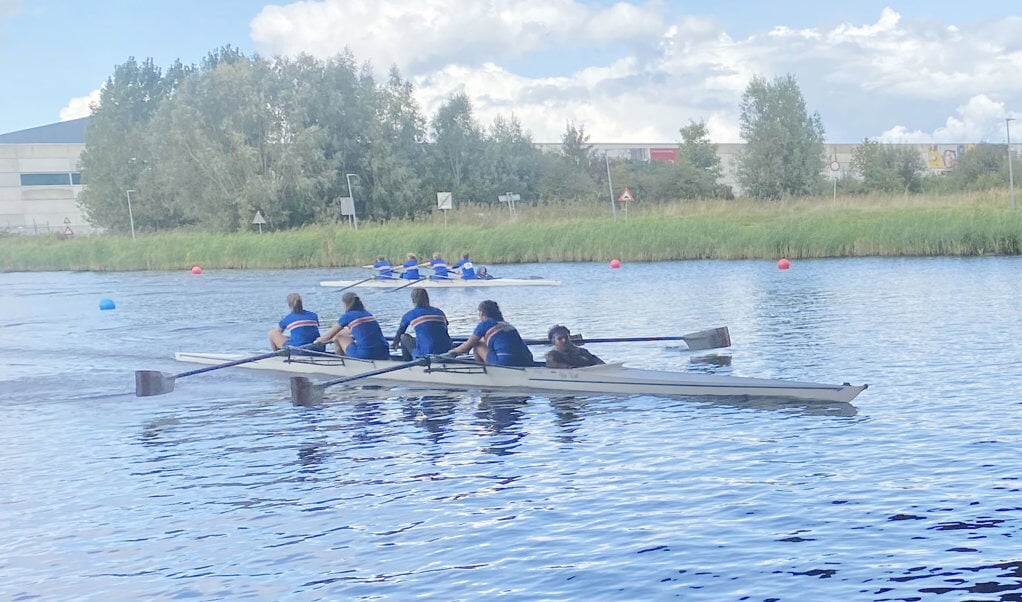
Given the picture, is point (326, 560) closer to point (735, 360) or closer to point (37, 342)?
point (735, 360)

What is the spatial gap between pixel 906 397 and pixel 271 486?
24.7ft

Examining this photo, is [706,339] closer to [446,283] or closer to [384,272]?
[446,283]

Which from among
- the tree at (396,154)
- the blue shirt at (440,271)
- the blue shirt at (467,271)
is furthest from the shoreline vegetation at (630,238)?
the blue shirt at (467,271)

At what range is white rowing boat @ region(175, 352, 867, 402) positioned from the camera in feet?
44.8

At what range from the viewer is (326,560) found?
341 inches

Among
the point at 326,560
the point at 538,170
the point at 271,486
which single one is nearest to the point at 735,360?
the point at 271,486

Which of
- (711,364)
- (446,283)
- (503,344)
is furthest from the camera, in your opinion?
(446,283)

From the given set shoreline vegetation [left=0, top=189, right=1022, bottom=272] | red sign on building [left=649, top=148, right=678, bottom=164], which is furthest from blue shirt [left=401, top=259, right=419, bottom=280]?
red sign on building [left=649, top=148, right=678, bottom=164]

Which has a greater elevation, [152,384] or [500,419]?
[152,384]

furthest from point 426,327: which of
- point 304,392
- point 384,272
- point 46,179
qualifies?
point 46,179

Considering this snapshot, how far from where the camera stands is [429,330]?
53.1ft

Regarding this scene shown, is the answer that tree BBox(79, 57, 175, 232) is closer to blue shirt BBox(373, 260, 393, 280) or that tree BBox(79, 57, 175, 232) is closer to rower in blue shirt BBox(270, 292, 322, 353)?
blue shirt BBox(373, 260, 393, 280)

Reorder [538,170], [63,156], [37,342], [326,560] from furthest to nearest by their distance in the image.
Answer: [63,156], [538,170], [37,342], [326,560]

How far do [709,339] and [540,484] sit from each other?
7.48 metres
